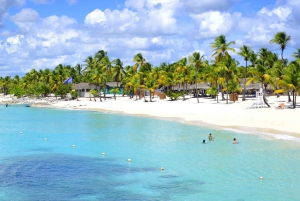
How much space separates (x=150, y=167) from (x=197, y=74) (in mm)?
63475

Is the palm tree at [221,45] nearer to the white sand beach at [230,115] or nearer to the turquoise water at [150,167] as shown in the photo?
the white sand beach at [230,115]

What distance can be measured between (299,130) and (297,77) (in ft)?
44.3

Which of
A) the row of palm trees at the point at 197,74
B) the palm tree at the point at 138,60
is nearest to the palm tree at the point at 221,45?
the row of palm trees at the point at 197,74

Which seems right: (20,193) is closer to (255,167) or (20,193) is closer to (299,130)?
(255,167)

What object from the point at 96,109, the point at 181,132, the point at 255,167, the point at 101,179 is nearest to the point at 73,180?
the point at 101,179

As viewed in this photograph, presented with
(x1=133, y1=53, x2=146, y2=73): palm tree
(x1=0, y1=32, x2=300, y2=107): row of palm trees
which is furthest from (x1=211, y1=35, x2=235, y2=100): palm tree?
(x1=133, y1=53, x2=146, y2=73): palm tree

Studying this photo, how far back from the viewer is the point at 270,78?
55188 millimetres

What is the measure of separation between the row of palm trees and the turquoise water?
749 inches

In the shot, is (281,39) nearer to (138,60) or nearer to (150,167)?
(138,60)

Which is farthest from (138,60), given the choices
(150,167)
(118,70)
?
(150,167)

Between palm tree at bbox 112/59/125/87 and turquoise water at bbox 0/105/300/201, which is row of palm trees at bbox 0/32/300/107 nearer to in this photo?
palm tree at bbox 112/59/125/87

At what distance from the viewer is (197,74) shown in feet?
285

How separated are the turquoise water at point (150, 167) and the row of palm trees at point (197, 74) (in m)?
19.0

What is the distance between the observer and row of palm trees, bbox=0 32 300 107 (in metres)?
55.8
